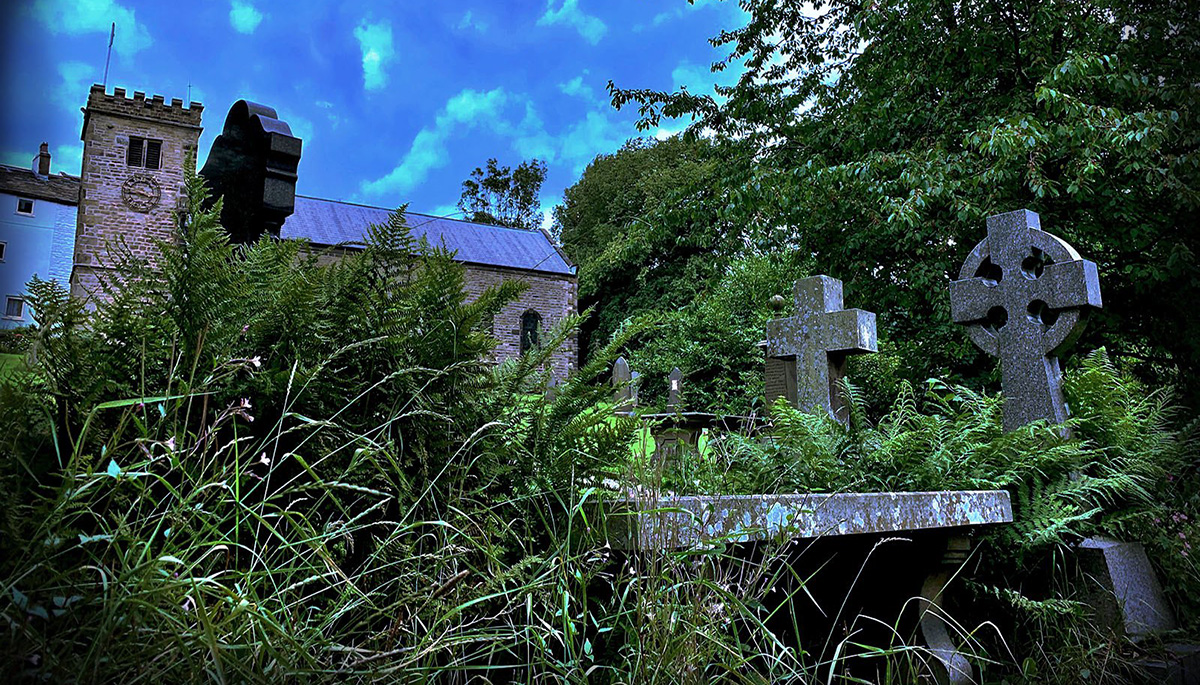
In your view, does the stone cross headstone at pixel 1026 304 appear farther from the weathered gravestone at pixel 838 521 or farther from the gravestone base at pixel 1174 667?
the weathered gravestone at pixel 838 521

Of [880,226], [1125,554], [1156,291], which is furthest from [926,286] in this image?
[1125,554]

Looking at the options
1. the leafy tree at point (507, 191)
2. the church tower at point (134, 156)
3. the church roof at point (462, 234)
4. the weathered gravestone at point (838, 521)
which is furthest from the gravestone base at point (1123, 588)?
the leafy tree at point (507, 191)

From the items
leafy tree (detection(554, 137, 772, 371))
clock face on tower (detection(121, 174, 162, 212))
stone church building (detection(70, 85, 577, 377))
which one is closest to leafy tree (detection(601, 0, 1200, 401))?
stone church building (detection(70, 85, 577, 377))

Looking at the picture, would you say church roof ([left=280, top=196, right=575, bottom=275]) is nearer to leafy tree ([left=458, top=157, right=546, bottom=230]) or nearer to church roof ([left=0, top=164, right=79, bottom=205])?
leafy tree ([left=458, top=157, right=546, bottom=230])

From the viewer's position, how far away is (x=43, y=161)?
2.28 feet

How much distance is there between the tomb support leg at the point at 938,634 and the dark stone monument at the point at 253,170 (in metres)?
2.71

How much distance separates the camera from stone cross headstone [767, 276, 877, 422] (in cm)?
486

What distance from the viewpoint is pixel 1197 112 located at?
691 cm

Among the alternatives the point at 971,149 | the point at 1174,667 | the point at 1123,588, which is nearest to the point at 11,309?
the point at 1174,667

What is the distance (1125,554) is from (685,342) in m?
15.5

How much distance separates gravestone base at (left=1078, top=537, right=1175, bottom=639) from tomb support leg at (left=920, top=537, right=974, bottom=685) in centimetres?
92

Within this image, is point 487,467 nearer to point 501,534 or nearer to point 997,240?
point 501,534

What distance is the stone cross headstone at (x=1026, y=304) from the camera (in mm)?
4137

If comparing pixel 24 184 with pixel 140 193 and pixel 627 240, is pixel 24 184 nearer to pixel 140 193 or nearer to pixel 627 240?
pixel 140 193
